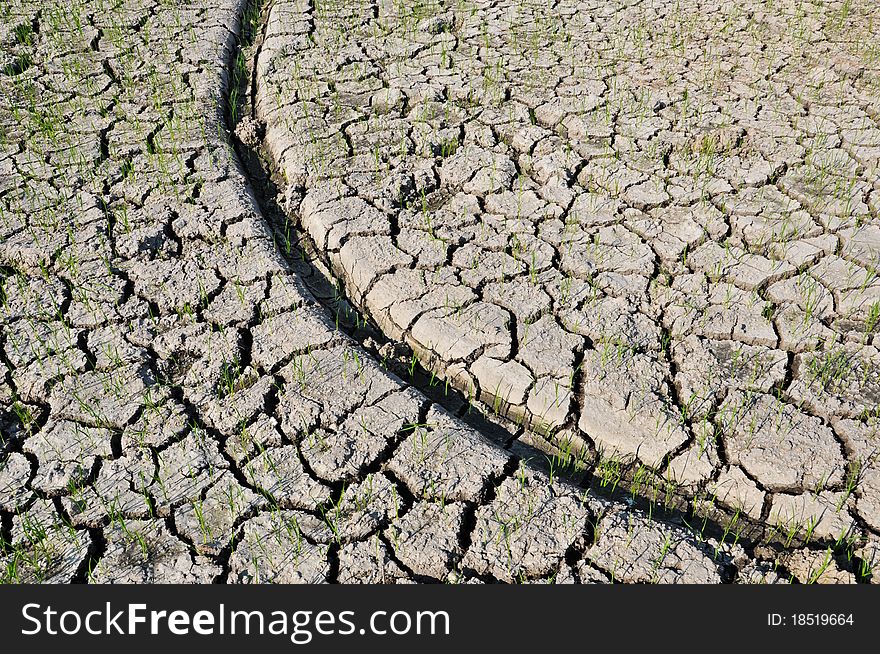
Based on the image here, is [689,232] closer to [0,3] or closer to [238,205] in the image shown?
[238,205]

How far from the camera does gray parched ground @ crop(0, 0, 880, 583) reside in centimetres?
221

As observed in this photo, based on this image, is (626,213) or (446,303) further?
(626,213)

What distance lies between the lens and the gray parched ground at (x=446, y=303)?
2213mm

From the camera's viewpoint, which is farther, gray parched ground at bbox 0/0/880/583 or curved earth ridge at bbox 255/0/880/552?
curved earth ridge at bbox 255/0/880/552

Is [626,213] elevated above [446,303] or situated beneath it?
→ elevated above

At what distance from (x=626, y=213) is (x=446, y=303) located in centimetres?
96

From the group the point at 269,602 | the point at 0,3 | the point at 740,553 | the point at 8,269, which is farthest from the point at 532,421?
the point at 0,3

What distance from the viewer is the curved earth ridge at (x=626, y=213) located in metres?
2.50

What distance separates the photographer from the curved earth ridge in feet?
8.20

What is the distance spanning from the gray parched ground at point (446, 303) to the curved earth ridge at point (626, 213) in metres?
0.02

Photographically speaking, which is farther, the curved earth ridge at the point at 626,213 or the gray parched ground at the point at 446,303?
the curved earth ridge at the point at 626,213

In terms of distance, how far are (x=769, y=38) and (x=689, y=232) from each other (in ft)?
6.62

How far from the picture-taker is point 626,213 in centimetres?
334

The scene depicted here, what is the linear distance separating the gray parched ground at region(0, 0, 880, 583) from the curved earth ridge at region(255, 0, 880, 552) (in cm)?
2
